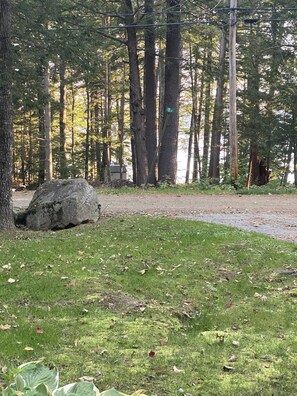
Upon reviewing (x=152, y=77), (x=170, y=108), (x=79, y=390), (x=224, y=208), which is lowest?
(x=224, y=208)

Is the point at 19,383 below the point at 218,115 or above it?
below

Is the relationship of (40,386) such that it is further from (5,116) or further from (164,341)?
(5,116)

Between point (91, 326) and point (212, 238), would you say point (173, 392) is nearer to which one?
point (91, 326)

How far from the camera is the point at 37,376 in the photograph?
1.55 metres

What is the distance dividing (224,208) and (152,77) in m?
7.70

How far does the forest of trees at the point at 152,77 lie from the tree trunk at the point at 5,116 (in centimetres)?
11

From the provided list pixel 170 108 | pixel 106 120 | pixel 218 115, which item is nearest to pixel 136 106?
pixel 170 108

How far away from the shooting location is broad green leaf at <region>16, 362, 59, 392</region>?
1.51 m

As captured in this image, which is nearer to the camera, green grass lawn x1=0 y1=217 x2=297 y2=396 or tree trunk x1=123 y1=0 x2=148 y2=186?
green grass lawn x1=0 y1=217 x2=297 y2=396

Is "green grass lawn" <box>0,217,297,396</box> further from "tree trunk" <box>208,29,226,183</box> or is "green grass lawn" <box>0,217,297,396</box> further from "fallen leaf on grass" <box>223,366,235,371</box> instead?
"tree trunk" <box>208,29,226,183</box>

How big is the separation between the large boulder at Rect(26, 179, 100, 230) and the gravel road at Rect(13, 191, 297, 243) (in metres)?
0.88

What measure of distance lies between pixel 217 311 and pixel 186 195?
886cm

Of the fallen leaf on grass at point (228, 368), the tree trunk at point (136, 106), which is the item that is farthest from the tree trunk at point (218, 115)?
the fallen leaf on grass at point (228, 368)

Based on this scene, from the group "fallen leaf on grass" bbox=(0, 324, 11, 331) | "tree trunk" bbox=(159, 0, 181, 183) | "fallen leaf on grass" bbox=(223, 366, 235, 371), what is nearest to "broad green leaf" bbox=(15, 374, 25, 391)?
"fallen leaf on grass" bbox=(223, 366, 235, 371)
